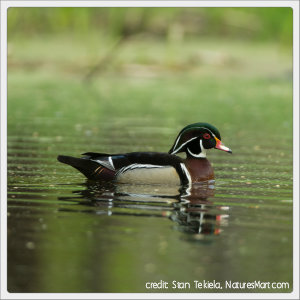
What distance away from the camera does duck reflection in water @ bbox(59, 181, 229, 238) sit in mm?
7453

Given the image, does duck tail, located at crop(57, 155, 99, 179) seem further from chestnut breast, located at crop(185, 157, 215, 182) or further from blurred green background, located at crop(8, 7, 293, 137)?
blurred green background, located at crop(8, 7, 293, 137)

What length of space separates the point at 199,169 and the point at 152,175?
0.68 m

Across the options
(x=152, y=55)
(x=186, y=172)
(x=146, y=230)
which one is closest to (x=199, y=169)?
(x=186, y=172)

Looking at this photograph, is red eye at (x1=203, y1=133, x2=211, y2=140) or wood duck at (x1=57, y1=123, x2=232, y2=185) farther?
red eye at (x1=203, y1=133, x2=211, y2=140)

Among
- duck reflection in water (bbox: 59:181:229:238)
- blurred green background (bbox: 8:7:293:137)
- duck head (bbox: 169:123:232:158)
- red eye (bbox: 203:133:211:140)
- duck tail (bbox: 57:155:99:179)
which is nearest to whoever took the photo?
duck reflection in water (bbox: 59:181:229:238)

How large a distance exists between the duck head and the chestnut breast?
0.12 meters

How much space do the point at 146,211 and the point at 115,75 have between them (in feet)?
59.5

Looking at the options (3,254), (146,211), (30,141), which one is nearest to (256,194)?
(146,211)

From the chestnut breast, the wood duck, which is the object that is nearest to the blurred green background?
the chestnut breast

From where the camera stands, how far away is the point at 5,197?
27.6ft

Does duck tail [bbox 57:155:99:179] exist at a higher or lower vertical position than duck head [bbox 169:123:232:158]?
lower

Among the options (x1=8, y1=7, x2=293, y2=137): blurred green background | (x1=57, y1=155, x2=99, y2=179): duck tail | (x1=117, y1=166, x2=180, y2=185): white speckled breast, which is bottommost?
(x1=117, y1=166, x2=180, y2=185): white speckled breast

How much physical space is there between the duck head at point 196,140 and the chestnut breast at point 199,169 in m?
0.12

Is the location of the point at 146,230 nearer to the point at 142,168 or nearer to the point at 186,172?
the point at 142,168
